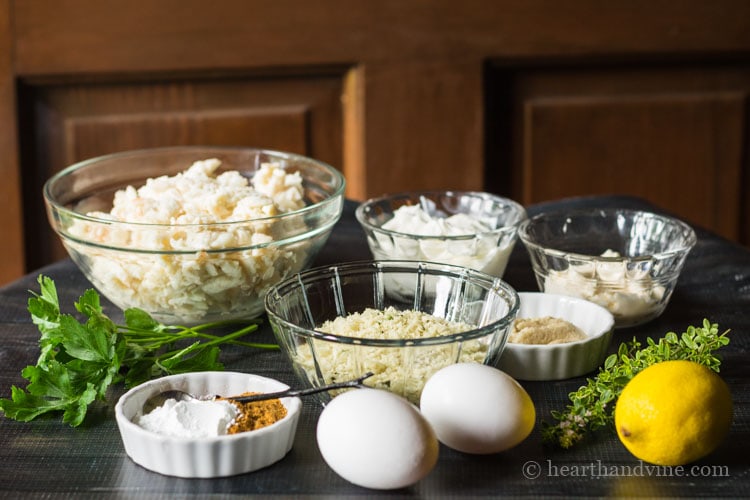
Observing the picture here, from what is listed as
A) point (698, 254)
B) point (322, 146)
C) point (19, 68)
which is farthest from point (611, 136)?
point (19, 68)

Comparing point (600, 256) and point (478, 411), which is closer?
point (478, 411)

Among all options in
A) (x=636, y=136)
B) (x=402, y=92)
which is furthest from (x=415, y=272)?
(x=636, y=136)

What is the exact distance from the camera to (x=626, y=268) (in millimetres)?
1383

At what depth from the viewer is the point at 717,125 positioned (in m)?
2.89

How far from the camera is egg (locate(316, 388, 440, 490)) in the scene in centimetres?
91

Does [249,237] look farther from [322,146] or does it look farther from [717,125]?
[717,125]

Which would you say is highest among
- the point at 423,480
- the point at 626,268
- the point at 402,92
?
the point at 402,92

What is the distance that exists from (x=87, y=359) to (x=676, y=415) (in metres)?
0.67

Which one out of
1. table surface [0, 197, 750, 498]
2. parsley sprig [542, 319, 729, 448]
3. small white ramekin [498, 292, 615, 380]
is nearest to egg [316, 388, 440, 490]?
table surface [0, 197, 750, 498]

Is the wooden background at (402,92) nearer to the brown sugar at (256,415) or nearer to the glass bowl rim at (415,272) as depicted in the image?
the glass bowl rim at (415,272)

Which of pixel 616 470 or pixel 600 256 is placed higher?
pixel 600 256

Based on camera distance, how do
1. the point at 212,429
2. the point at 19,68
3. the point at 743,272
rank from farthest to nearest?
the point at 19,68 → the point at 743,272 → the point at 212,429

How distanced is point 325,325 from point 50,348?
1.11 feet

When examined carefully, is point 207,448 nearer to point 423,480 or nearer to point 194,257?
point 423,480
